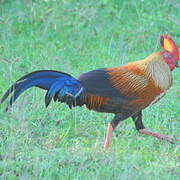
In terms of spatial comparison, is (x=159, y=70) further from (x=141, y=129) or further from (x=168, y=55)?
(x=141, y=129)

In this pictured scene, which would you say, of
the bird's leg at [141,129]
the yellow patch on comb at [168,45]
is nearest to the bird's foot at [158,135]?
the bird's leg at [141,129]

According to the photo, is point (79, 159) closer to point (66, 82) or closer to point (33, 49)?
point (66, 82)

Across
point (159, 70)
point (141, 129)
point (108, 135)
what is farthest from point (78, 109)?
point (159, 70)

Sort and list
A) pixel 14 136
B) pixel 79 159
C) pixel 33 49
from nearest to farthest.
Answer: pixel 79 159 → pixel 14 136 → pixel 33 49

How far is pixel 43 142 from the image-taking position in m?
6.02

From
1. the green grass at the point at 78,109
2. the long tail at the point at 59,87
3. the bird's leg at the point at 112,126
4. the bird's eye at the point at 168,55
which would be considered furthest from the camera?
the bird's eye at the point at 168,55

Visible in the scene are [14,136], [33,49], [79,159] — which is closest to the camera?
[79,159]

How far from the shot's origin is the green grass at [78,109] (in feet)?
17.3

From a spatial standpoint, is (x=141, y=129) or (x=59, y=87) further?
(x=141, y=129)

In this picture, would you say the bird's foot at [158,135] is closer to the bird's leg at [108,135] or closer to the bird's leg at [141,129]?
the bird's leg at [141,129]

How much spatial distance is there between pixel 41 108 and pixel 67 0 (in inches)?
138

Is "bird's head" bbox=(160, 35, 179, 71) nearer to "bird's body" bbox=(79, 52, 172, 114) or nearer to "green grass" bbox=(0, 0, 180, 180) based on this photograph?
"bird's body" bbox=(79, 52, 172, 114)

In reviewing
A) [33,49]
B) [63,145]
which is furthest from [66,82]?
[33,49]

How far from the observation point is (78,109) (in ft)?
22.9
